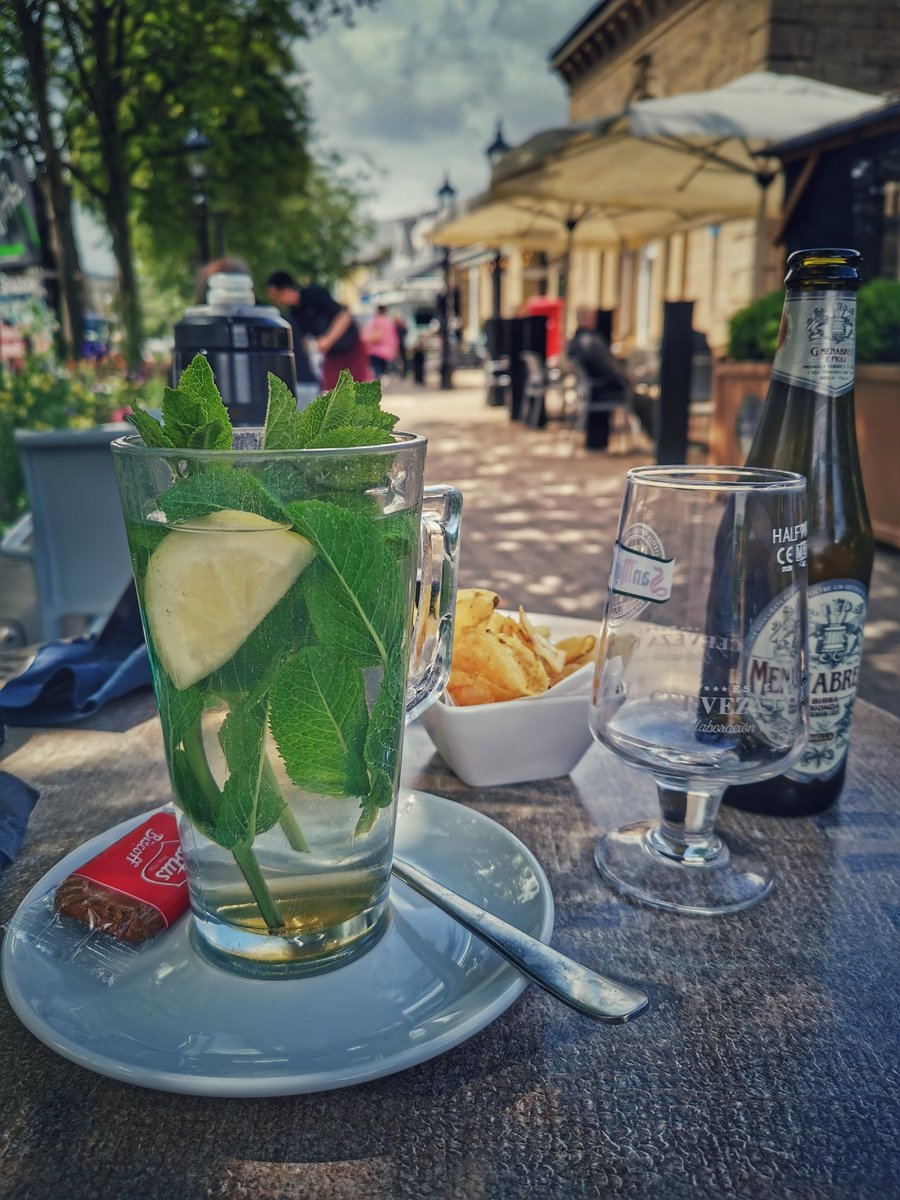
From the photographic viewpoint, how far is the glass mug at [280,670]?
0.60 meters

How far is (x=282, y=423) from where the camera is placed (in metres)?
0.66

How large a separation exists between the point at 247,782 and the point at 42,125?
8.91 metres

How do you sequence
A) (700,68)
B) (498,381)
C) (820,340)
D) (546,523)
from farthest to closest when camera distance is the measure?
(498,381)
(700,68)
(546,523)
(820,340)

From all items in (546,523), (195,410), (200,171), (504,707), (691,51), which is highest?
(691,51)

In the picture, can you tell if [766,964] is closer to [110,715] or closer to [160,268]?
[110,715]

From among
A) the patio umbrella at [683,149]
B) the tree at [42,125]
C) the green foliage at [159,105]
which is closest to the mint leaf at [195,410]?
the green foliage at [159,105]

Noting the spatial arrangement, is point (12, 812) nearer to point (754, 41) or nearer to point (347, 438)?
point (347, 438)

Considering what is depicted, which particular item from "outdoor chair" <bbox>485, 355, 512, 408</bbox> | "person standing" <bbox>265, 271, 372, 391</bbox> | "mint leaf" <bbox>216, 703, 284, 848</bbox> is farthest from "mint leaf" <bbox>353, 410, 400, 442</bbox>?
"outdoor chair" <bbox>485, 355, 512, 408</bbox>

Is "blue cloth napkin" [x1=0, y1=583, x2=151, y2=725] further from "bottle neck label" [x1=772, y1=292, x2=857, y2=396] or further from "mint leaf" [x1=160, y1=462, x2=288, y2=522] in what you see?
"bottle neck label" [x1=772, y1=292, x2=857, y2=396]

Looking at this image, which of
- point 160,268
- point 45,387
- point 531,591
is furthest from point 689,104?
point 160,268

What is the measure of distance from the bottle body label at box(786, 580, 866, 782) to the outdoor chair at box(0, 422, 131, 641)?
8.06ft

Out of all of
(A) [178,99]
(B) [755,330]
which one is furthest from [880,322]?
(A) [178,99]

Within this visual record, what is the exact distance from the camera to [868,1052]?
25.4 inches

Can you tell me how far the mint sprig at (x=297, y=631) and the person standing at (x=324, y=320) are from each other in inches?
280
